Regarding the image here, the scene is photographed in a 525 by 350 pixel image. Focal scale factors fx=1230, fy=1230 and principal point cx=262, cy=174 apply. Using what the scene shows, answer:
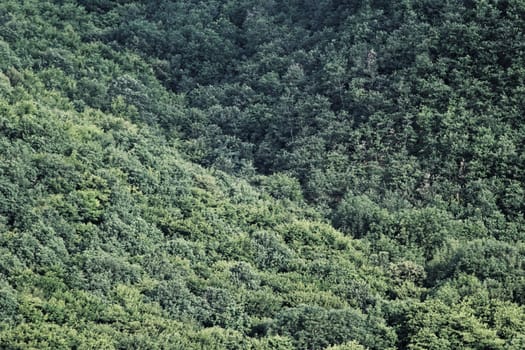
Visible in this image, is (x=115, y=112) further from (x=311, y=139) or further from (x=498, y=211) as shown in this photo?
(x=498, y=211)

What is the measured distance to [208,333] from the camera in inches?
2409

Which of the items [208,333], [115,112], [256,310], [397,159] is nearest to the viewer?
[208,333]

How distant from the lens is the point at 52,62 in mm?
85250

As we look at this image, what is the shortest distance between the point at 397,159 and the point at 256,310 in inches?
676

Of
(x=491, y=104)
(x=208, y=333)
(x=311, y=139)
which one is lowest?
(x=208, y=333)

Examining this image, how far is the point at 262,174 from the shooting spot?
81.4m

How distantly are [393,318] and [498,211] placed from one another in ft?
39.1

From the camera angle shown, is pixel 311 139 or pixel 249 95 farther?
pixel 249 95

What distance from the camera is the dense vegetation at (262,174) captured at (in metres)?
62.4

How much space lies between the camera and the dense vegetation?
62.4 meters

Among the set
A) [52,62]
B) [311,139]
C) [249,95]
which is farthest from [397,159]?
[52,62]

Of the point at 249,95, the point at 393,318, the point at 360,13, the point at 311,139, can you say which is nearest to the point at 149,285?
the point at 393,318

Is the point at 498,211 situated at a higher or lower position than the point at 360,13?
lower

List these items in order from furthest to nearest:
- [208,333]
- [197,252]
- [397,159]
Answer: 1. [397,159]
2. [197,252]
3. [208,333]
